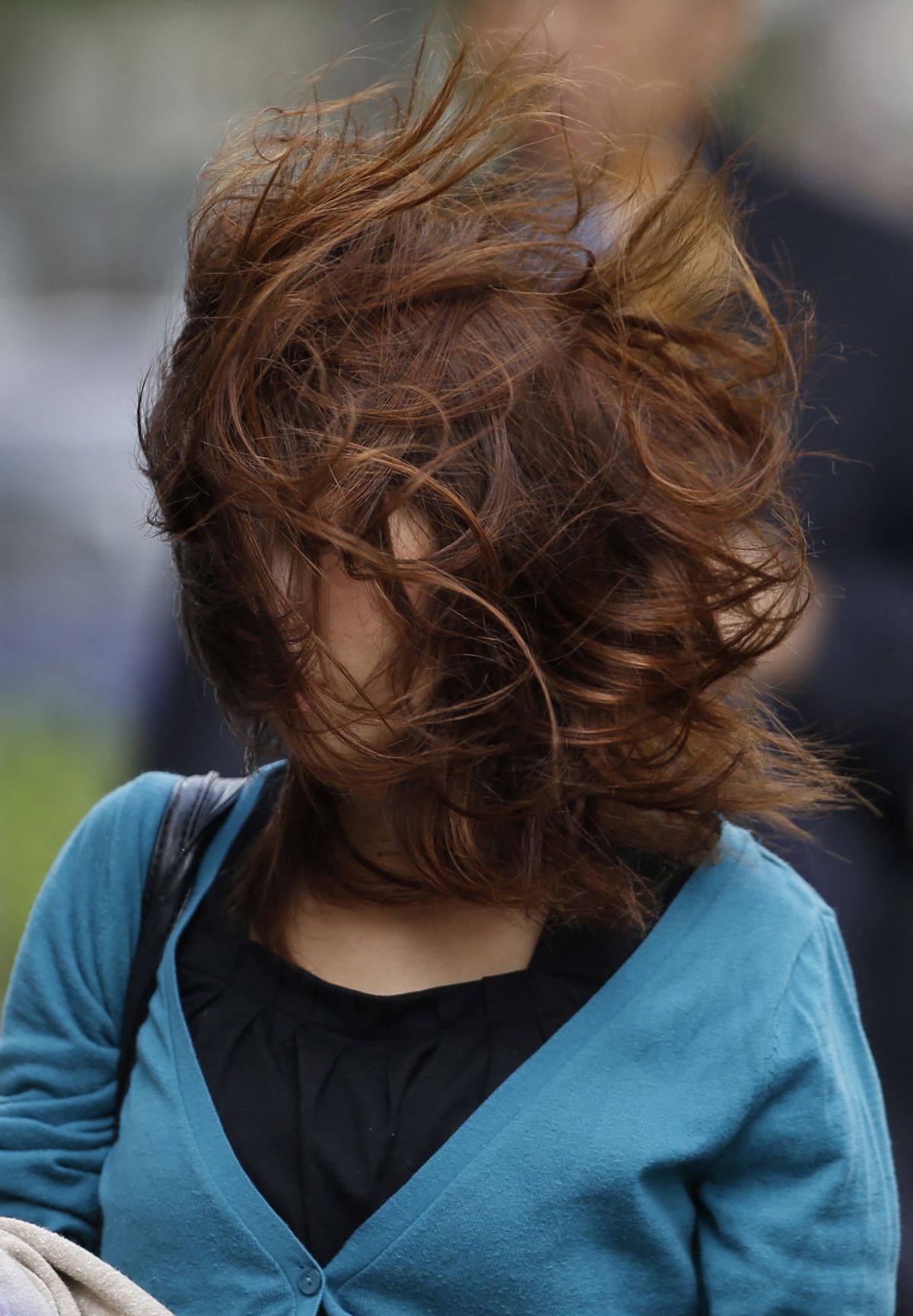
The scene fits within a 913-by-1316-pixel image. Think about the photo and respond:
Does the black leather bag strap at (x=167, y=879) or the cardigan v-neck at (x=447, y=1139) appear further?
the black leather bag strap at (x=167, y=879)

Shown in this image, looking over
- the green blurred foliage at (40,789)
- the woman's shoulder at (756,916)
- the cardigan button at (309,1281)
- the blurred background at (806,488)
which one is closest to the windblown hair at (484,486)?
the woman's shoulder at (756,916)

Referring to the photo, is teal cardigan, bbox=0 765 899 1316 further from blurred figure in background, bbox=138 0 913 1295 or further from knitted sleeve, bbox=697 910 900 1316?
blurred figure in background, bbox=138 0 913 1295

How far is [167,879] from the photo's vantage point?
3.69ft

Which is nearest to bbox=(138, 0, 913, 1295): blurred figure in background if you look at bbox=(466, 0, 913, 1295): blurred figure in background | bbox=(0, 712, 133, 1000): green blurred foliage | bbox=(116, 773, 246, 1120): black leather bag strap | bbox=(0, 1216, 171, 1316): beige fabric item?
bbox=(466, 0, 913, 1295): blurred figure in background

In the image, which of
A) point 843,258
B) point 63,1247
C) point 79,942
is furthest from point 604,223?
point 63,1247

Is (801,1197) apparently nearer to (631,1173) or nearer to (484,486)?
(631,1173)

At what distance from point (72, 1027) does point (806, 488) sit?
35.5 inches

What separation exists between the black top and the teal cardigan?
2 centimetres

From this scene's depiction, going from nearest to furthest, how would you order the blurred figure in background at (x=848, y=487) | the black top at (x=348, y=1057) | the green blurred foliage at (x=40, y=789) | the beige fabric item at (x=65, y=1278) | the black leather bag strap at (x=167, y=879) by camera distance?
the beige fabric item at (x=65, y=1278), the black top at (x=348, y=1057), the black leather bag strap at (x=167, y=879), the blurred figure in background at (x=848, y=487), the green blurred foliage at (x=40, y=789)

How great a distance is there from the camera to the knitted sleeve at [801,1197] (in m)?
0.97

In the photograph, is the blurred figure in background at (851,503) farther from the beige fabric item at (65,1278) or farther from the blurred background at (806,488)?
the beige fabric item at (65,1278)

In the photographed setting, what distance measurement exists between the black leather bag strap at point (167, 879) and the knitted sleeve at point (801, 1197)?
0.47 m

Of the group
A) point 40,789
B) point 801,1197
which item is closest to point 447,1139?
point 801,1197

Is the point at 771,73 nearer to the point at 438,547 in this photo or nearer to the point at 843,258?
the point at 843,258
